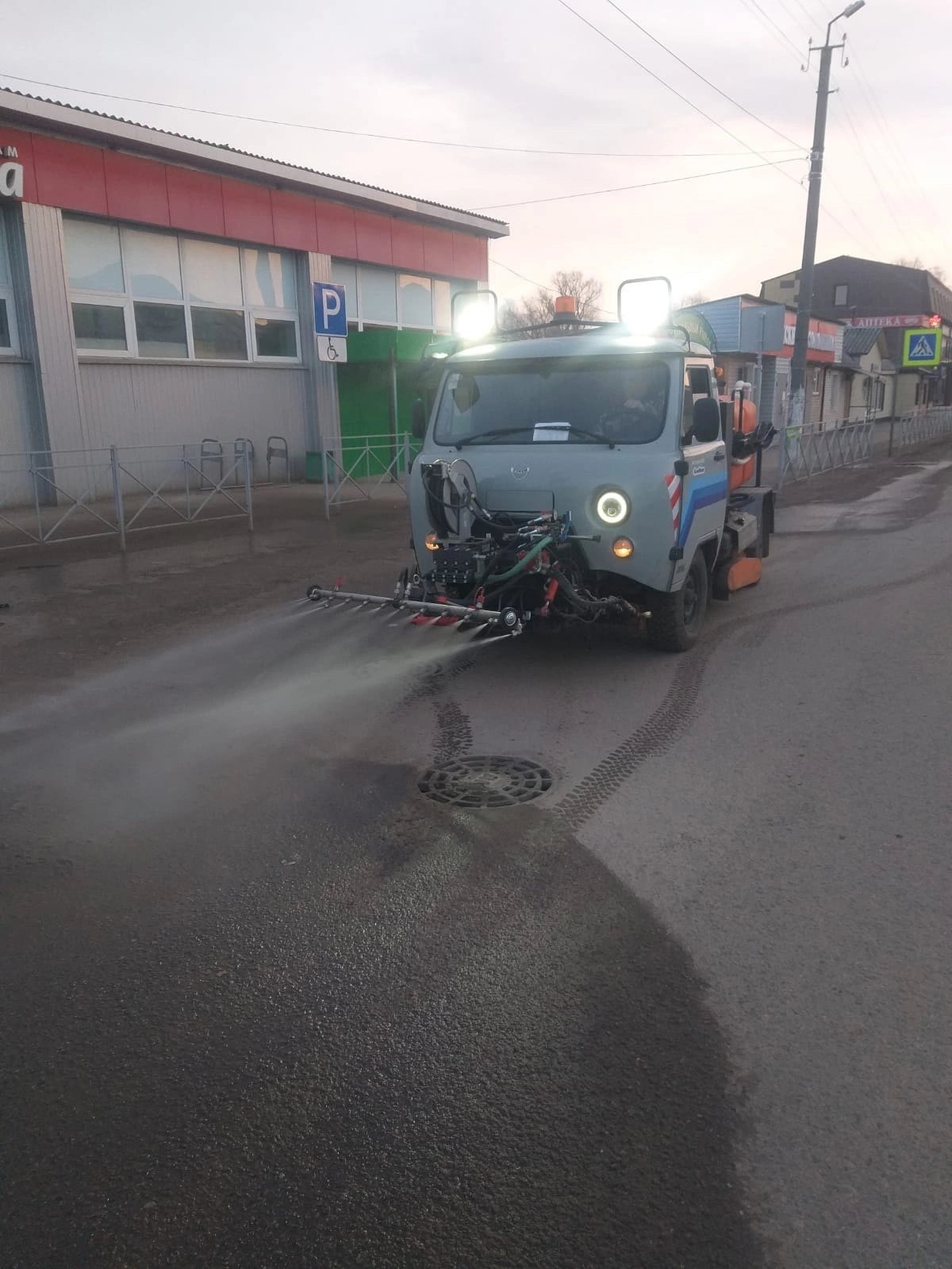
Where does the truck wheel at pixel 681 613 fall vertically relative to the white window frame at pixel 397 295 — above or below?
below

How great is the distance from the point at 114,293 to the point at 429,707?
13.5 m

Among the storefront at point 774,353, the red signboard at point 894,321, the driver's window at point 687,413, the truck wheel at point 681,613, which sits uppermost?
the red signboard at point 894,321

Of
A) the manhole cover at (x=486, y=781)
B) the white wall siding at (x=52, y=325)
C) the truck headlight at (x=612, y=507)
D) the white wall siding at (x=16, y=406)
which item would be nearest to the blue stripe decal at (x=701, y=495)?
the truck headlight at (x=612, y=507)

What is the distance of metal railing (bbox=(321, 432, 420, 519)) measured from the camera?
16.8 metres

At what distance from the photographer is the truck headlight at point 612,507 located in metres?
6.77

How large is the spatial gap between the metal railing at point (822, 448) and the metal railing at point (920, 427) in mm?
3187

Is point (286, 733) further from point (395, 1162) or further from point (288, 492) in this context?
point (288, 492)

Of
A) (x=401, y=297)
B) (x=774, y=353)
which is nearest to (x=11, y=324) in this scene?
(x=401, y=297)

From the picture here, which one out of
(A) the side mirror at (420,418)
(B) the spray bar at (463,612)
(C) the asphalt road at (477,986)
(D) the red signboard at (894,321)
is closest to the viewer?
(C) the asphalt road at (477,986)

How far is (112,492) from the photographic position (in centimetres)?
1611

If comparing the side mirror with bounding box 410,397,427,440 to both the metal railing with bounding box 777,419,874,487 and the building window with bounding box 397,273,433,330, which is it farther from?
the building window with bounding box 397,273,433,330

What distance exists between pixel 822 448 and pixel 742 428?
49.4ft

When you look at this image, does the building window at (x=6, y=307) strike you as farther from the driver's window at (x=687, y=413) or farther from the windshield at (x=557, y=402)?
the driver's window at (x=687, y=413)

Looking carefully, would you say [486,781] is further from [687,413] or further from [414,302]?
[414,302]
